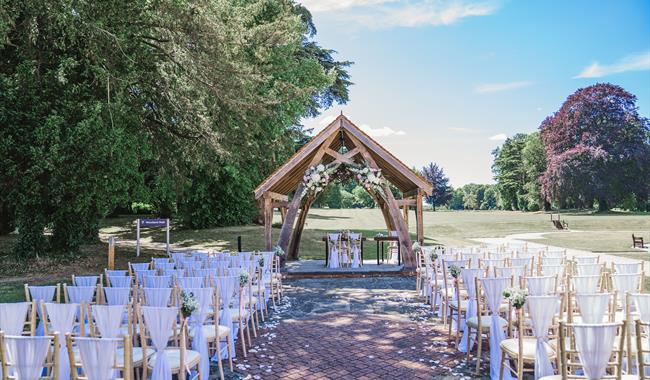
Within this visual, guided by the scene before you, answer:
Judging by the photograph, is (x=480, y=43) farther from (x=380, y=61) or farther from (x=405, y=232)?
(x=405, y=232)

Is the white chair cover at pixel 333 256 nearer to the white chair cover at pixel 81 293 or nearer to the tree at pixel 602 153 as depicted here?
the white chair cover at pixel 81 293

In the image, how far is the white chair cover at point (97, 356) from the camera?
3.48m

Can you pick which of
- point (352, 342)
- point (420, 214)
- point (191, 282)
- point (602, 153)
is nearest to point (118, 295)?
point (191, 282)

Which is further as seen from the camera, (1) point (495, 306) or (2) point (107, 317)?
(1) point (495, 306)

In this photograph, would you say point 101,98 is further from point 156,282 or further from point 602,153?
point 602,153

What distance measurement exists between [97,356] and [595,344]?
3.78 meters

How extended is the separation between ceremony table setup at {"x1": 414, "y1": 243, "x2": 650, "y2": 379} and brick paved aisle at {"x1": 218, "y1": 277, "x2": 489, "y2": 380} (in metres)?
0.42

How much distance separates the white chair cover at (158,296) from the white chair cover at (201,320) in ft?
0.76

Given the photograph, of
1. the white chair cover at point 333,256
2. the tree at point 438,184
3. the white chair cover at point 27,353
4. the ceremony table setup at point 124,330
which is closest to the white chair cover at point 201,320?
the ceremony table setup at point 124,330

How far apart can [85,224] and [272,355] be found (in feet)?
41.1

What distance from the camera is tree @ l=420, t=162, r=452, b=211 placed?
93125 mm

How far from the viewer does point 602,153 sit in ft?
154

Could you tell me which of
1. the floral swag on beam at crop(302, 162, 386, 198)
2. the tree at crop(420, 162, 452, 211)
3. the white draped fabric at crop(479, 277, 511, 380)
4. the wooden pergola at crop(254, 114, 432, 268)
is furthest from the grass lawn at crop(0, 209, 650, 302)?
the tree at crop(420, 162, 452, 211)

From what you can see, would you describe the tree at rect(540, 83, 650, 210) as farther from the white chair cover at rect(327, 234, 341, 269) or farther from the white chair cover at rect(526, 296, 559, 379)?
the white chair cover at rect(526, 296, 559, 379)
